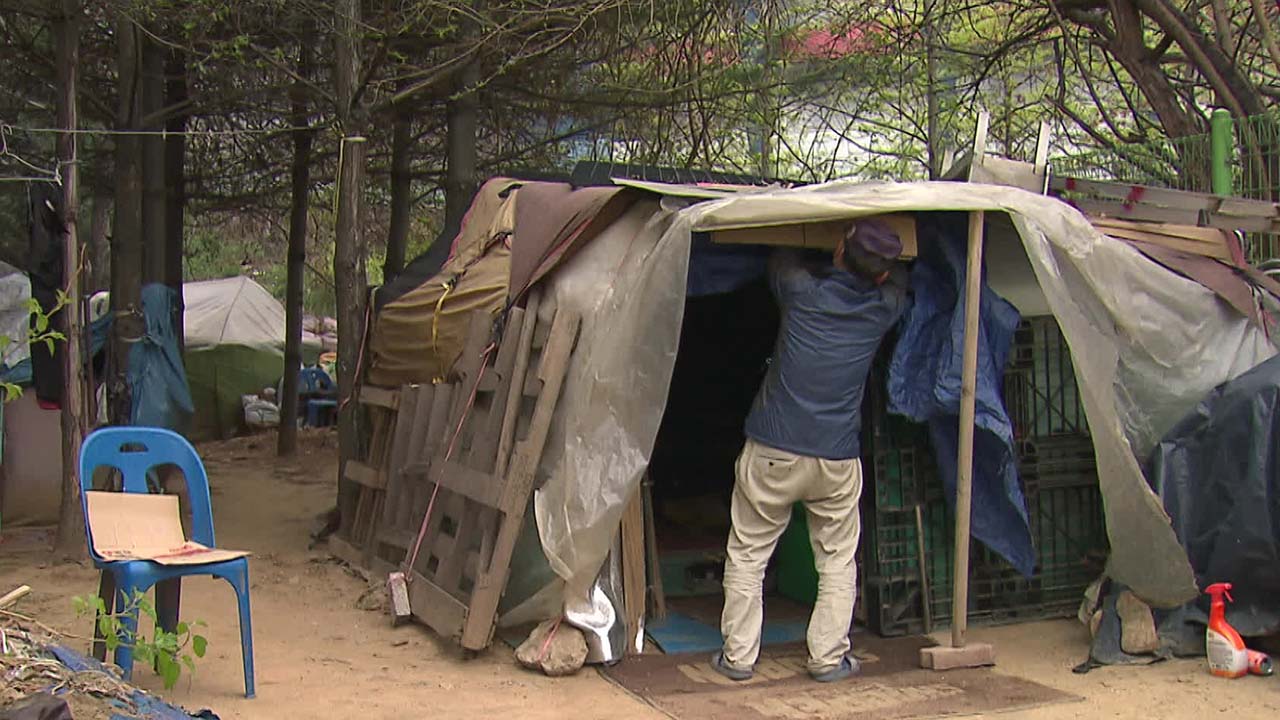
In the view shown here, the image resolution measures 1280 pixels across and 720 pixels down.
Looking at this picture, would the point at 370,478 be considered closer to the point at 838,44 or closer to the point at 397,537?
the point at 397,537

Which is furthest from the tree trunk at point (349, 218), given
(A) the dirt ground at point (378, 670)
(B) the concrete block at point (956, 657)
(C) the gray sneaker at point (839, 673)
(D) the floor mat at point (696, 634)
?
(B) the concrete block at point (956, 657)

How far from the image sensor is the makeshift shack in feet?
18.8

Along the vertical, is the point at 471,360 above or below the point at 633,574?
above

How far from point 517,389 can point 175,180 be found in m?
6.63

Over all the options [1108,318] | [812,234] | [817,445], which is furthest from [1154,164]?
[817,445]

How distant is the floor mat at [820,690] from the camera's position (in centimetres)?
527

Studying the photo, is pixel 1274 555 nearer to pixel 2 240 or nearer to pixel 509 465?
pixel 509 465

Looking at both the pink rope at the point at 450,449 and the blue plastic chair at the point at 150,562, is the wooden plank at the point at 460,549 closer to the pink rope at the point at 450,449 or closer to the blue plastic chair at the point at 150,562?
the pink rope at the point at 450,449

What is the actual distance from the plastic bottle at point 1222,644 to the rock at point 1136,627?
9.6 inches

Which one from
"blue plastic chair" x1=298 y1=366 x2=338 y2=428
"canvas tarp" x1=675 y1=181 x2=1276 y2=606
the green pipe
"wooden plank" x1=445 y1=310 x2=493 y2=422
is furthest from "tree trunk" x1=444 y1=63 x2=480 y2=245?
"blue plastic chair" x1=298 y1=366 x2=338 y2=428

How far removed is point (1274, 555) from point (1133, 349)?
113 cm

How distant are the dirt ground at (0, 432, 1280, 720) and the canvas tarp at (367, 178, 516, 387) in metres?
1.42

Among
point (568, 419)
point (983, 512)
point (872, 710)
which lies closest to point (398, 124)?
point (568, 419)

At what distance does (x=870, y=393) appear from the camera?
652 centimetres
